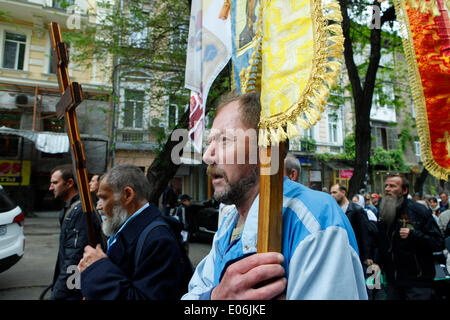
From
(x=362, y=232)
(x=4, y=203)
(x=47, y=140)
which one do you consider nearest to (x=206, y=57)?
(x=362, y=232)

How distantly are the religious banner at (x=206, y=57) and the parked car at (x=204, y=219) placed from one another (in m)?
6.94

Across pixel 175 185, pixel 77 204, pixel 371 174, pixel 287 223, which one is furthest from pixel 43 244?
pixel 371 174

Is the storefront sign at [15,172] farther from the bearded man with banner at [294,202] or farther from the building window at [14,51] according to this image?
the bearded man with banner at [294,202]

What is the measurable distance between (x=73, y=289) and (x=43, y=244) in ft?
26.5

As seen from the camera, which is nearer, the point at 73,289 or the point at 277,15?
the point at 277,15

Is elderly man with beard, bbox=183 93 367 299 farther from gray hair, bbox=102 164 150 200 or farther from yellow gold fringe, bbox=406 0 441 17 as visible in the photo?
gray hair, bbox=102 164 150 200

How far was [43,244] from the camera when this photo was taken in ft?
29.9

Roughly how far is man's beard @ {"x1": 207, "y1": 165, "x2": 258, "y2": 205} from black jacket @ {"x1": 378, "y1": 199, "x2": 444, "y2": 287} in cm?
310

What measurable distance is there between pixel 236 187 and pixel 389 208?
3263mm

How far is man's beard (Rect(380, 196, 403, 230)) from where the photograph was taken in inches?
146

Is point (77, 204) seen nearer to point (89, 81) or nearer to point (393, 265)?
point (393, 265)

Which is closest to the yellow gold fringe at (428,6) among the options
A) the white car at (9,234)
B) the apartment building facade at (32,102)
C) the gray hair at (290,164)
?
the gray hair at (290,164)

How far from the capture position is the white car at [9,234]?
4.62 m

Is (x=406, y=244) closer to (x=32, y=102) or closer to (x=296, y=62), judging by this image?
(x=296, y=62)
